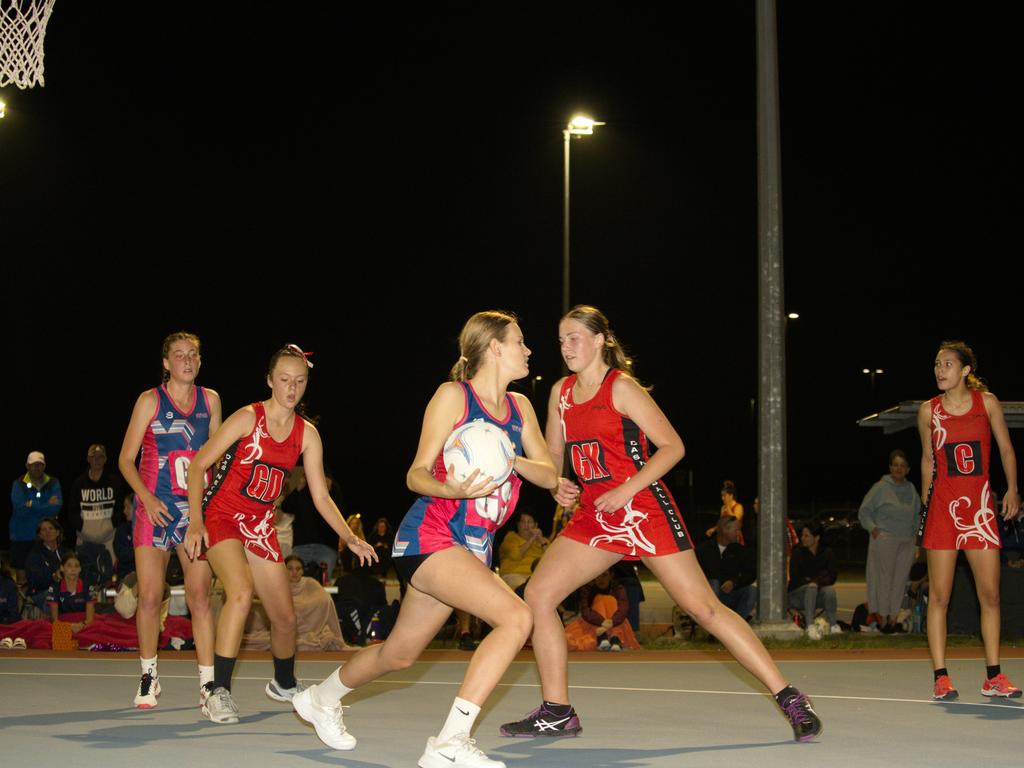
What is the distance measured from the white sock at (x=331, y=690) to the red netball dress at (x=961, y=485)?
3.95 m

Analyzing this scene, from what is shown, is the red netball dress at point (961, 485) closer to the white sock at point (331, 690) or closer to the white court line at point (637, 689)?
the white court line at point (637, 689)

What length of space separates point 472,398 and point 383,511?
127ft

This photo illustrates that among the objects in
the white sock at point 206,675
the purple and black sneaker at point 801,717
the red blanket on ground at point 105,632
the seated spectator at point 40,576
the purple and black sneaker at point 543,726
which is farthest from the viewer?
the seated spectator at point 40,576

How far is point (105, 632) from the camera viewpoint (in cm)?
1230

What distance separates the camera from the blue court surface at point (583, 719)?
6.06 metres

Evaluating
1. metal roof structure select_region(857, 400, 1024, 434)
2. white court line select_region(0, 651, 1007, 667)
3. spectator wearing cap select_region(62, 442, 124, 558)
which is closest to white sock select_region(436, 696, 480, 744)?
white court line select_region(0, 651, 1007, 667)

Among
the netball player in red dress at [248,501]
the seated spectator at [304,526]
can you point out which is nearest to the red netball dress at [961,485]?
the netball player in red dress at [248,501]

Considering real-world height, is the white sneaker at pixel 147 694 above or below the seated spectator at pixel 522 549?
below

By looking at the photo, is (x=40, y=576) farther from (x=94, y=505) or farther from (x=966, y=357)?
(x=966, y=357)

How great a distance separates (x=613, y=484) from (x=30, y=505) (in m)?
10.9

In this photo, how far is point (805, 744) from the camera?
6383 millimetres

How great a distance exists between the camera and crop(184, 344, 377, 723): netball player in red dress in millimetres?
7074

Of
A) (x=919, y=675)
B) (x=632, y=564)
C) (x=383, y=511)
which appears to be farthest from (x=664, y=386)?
(x=919, y=675)

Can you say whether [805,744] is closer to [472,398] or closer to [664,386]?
[472,398]
